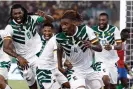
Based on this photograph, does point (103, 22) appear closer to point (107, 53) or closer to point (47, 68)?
point (107, 53)

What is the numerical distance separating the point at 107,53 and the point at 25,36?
2399 mm

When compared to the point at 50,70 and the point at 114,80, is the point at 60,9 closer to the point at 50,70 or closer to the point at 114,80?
the point at 114,80

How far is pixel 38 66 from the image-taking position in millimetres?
8547

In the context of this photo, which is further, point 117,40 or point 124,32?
point 124,32

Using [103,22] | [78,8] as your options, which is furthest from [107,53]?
[78,8]

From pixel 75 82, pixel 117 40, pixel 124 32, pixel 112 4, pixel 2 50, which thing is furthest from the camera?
pixel 112 4

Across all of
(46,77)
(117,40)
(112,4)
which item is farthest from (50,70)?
(112,4)

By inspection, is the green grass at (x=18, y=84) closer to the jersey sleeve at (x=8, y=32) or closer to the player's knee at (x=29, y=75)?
the player's knee at (x=29, y=75)

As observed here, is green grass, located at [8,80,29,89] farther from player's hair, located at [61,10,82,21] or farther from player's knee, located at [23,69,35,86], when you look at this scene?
player's hair, located at [61,10,82,21]

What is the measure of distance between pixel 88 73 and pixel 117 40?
8.40 feet

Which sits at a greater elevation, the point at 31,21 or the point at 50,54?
the point at 31,21

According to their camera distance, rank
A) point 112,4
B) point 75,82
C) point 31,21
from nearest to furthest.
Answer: point 75,82
point 31,21
point 112,4

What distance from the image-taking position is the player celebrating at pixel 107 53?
1007cm

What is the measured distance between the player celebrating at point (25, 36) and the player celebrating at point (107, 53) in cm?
151
